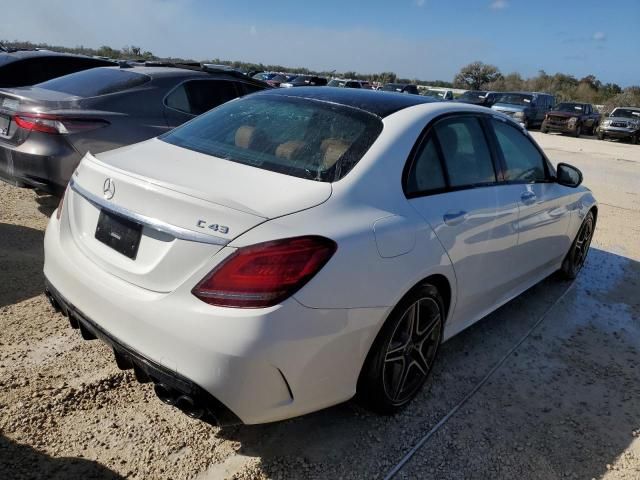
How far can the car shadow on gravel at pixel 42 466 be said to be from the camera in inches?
85.5

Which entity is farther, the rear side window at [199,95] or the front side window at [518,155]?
the rear side window at [199,95]

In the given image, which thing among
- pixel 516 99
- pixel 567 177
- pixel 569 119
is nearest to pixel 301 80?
pixel 516 99

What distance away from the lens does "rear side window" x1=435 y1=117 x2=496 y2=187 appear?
297 cm

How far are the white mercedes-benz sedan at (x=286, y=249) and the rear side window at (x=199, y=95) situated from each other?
2.44 m

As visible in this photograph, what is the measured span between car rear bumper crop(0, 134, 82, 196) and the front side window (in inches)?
135

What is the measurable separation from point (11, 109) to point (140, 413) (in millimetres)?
3438

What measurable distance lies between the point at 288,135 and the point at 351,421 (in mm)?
1513

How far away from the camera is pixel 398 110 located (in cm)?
289

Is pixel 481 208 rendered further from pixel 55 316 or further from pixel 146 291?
A: pixel 55 316

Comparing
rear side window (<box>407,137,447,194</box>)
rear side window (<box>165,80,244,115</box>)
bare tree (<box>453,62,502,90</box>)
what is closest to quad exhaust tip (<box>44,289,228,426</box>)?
rear side window (<box>407,137,447,194</box>)

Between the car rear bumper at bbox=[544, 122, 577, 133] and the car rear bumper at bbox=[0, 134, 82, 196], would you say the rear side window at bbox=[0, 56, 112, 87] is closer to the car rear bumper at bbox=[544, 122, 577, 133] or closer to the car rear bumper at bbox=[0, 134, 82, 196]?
the car rear bumper at bbox=[0, 134, 82, 196]

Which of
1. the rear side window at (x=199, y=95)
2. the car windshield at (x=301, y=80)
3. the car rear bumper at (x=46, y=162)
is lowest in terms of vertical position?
the car windshield at (x=301, y=80)

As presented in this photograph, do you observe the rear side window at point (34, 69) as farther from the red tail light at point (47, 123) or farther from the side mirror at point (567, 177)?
the side mirror at point (567, 177)

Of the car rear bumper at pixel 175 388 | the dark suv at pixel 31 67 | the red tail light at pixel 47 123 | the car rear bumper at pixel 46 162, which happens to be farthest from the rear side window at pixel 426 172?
the dark suv at pixel 31 67
